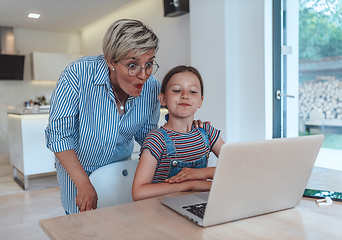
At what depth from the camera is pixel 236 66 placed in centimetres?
347

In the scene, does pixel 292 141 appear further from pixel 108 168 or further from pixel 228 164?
pixel 108 168

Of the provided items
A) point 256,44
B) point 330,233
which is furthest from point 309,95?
point 330,233

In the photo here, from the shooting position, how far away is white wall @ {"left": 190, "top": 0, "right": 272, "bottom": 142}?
10.8 ft

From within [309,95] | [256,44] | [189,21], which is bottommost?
[309,95]

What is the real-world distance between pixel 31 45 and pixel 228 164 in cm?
698

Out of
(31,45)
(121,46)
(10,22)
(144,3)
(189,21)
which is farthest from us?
(31,45)

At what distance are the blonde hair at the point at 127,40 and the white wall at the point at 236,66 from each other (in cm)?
244

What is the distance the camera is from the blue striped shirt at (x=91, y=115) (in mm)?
1127

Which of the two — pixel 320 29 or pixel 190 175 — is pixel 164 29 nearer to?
pixel 320 29

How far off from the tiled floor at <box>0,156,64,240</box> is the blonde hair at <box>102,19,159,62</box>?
1.81m

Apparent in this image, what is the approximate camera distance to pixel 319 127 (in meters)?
3.15

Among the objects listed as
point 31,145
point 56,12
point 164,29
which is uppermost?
point 56,12

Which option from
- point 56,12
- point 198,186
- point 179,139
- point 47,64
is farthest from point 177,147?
point 47,64

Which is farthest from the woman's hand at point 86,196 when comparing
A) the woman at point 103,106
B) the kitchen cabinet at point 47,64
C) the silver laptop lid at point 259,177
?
the kitchen cabinet at point 47,64
